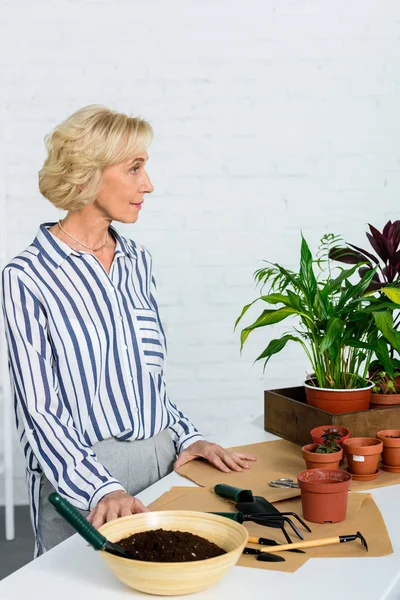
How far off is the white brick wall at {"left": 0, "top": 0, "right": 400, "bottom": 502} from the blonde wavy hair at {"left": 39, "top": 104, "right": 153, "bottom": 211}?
5.41 ft

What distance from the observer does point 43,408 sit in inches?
67.7

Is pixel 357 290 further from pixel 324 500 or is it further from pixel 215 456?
pixel 324 500

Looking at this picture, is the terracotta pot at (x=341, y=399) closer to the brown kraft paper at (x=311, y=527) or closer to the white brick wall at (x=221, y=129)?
the brown kraft paper at (x=311, y=527)

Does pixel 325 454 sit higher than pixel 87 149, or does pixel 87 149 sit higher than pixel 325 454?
pixel 87 149

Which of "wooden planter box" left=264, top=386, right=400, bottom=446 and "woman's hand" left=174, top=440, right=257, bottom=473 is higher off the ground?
"wooden planter box" left=264, top=386, right=400, bottom=446

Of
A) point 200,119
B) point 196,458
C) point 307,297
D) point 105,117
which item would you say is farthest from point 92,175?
point 200,119

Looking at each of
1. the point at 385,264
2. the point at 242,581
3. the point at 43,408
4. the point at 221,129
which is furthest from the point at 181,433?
the point at 221,129

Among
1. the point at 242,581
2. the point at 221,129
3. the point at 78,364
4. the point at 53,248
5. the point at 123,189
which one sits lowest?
the point at 242,581

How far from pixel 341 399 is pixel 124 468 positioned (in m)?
0.54

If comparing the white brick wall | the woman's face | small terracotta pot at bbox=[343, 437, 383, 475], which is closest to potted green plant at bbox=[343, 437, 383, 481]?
small terracotta pot at bbox=[343, 437, 383, 475]

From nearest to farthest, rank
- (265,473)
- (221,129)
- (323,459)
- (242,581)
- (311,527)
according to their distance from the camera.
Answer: (242,581), (311,527), (323,459), (265,473), (221,129)

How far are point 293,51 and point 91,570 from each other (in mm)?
2853

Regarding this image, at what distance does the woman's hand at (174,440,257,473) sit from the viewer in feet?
6.01

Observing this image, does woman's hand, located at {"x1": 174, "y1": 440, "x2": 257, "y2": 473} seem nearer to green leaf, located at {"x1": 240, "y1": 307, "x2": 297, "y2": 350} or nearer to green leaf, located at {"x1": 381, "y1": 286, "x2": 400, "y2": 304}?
green leaf, located at {"x1": 240, "y1": 307, "x2": 297, "y2": 350}
